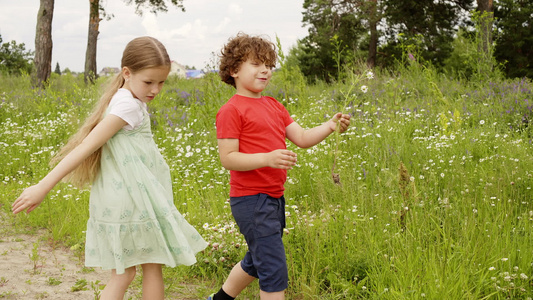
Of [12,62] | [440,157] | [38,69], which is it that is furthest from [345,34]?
[12,62]

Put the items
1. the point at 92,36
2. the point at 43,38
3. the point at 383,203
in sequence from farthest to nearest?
1. the point at 92,36
2. the point at 43,38
3. the point at 383,203

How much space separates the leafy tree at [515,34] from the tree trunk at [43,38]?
17160 millimetres

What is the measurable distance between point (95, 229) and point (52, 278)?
1553 mm

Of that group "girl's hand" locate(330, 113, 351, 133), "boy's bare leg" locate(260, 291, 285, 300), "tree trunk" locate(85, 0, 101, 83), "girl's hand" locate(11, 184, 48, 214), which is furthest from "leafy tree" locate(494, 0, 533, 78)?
"girl's hand" locate(11, 184, 48, 214)

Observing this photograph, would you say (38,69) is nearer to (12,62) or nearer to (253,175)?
(253,175)

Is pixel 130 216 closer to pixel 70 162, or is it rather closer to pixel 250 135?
pixel 70 162

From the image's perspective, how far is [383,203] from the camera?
3729 mm

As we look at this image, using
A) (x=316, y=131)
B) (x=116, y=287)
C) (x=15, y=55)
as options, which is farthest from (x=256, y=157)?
(x=15, y=55)

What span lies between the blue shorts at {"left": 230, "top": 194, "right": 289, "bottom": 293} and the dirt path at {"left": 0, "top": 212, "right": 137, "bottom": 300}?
1382 mm

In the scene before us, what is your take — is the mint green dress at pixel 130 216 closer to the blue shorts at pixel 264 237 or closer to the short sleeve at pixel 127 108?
the short sleeve at pixel 127 108

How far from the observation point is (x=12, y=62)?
3594cm

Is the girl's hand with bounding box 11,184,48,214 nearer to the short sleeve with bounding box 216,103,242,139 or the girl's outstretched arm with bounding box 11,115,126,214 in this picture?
the girl's outstretched arm with bounding box 11,115,126,214

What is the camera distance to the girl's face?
2.54 meters

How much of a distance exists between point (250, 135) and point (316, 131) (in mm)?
452
